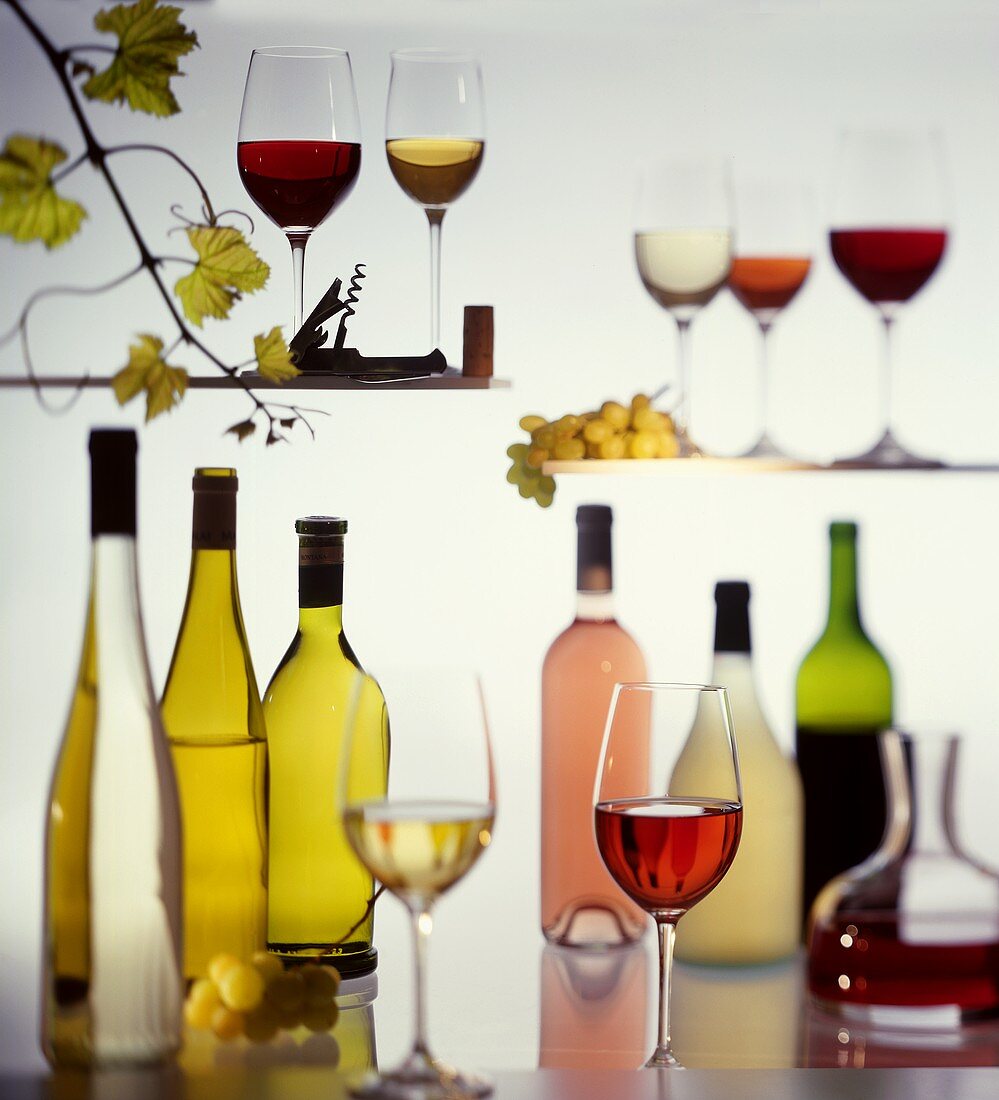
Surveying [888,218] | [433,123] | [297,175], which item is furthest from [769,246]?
[297,175]

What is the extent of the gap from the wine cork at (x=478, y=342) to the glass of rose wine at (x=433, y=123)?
0.05 m

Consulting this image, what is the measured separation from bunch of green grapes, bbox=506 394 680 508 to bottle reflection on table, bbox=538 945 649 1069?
40 cm

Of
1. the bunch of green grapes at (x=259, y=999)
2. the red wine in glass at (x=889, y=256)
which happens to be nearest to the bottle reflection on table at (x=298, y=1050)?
the bunch of green grapes at (x=259, y=999)

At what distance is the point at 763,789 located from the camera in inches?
47.7

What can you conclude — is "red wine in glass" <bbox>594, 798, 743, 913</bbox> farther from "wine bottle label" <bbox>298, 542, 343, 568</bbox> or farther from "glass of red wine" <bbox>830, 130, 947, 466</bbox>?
"glass of red wine" <bbox>830, 130, 947, 466</bbox>

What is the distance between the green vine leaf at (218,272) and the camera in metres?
1.02

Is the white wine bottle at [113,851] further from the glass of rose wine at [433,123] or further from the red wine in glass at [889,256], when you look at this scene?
the red wine in glass at [889,256]

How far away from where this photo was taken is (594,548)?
47.1 inches

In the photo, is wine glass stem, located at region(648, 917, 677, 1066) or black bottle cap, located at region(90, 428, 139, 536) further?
wine glass stem, located at region(648, 917, 677, 1066)

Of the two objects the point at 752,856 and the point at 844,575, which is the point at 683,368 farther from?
the point at 752,856

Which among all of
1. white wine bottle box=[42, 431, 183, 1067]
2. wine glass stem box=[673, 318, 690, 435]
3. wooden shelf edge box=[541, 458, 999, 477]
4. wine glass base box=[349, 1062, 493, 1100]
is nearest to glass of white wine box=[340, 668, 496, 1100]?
wine glass base box=[349, 1062, 493, 1100]

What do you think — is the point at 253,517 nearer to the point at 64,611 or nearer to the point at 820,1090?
the point at 64,611

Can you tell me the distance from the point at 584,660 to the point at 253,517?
1.17 feet

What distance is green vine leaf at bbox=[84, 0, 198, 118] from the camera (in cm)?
98
